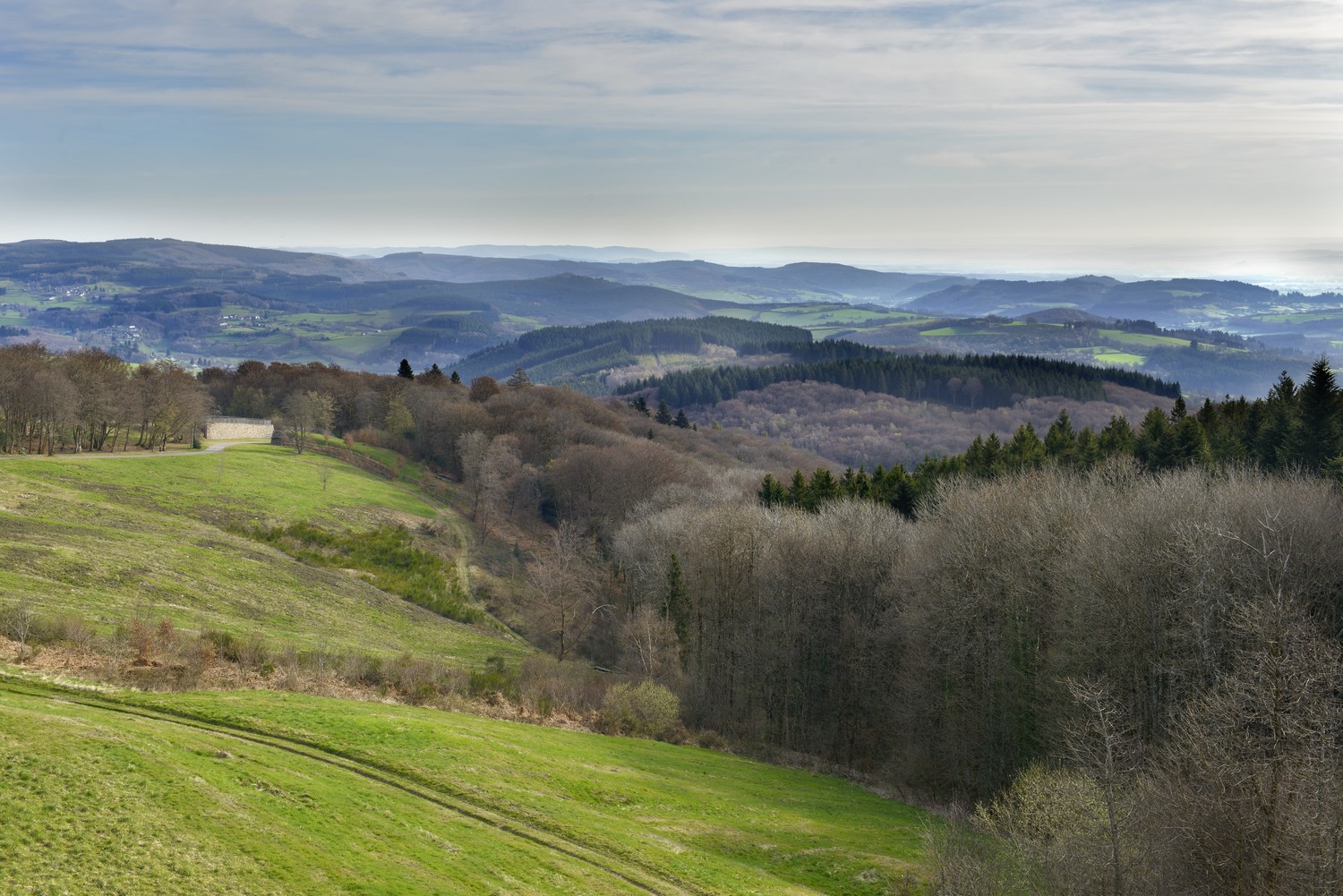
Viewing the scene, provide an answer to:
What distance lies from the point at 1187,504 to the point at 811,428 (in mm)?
154966

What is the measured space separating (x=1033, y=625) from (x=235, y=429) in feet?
294

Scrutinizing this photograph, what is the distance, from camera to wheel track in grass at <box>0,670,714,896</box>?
24.5 m

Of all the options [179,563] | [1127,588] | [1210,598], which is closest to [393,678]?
[179,563]

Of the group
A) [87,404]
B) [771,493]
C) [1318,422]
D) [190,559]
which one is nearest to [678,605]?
[771,493]

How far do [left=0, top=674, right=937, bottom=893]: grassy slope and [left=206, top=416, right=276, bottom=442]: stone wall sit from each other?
74.3 metres

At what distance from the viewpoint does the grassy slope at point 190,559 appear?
130 ft

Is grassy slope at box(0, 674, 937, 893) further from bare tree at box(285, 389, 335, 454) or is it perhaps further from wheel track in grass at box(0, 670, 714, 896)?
bare tree at box(285, 389, 335, 454)

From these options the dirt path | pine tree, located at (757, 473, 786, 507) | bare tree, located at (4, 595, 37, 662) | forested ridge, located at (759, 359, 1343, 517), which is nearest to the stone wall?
the dirt path

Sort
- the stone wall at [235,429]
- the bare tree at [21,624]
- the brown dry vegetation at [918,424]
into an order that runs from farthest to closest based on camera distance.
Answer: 1. the brown dry vegetation at [918,424]
2. the stone wall at [235,429]
3. the bare tree at [21,624]

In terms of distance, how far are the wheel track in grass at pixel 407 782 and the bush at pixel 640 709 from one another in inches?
745

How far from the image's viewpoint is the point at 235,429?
327ft

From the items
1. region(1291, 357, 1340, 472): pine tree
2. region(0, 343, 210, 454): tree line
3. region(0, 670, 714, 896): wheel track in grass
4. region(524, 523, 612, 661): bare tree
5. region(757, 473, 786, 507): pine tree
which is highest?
region(1291, 357, 1340, 472): pine tree

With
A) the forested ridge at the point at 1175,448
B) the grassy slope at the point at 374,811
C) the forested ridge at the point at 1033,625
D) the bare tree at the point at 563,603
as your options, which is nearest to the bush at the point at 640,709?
the grassy slope at the point at 374,811

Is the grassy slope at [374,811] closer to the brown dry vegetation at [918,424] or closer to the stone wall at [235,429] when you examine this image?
the stone wall at [235,429]
